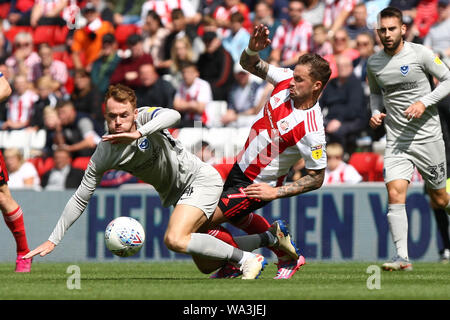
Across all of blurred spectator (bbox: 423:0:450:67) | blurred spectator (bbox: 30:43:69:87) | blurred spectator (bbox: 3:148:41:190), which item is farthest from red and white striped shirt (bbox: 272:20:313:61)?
blurred spectator (bbox: 3:148:41:190)

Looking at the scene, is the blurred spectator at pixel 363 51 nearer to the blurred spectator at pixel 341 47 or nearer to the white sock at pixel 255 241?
the blurred spectator at pixel 341 47

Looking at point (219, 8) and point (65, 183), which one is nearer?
point (65, 183)

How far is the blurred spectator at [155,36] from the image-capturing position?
18.0 metres

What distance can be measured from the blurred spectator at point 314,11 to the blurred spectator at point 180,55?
2301 mm

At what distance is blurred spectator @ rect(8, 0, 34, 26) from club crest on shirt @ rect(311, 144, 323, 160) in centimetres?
1354

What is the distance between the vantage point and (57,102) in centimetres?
1662

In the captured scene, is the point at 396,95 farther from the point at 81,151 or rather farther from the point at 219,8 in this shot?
the point at 219,8

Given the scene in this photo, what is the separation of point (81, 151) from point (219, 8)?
13.9 feet

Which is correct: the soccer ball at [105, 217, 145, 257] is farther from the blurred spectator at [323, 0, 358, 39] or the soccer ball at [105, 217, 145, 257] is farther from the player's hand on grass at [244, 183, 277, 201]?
the blurred spectator at [323, 0, 358, 39]

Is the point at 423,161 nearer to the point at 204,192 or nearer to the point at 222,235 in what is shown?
the point at 222,235

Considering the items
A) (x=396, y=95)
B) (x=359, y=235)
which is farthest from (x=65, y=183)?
(x=396, y=95)

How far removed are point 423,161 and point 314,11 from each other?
313 inches

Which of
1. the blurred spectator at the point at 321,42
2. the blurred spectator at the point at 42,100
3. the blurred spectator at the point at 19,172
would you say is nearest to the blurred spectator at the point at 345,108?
the blurred spectator at the point at 321,42
